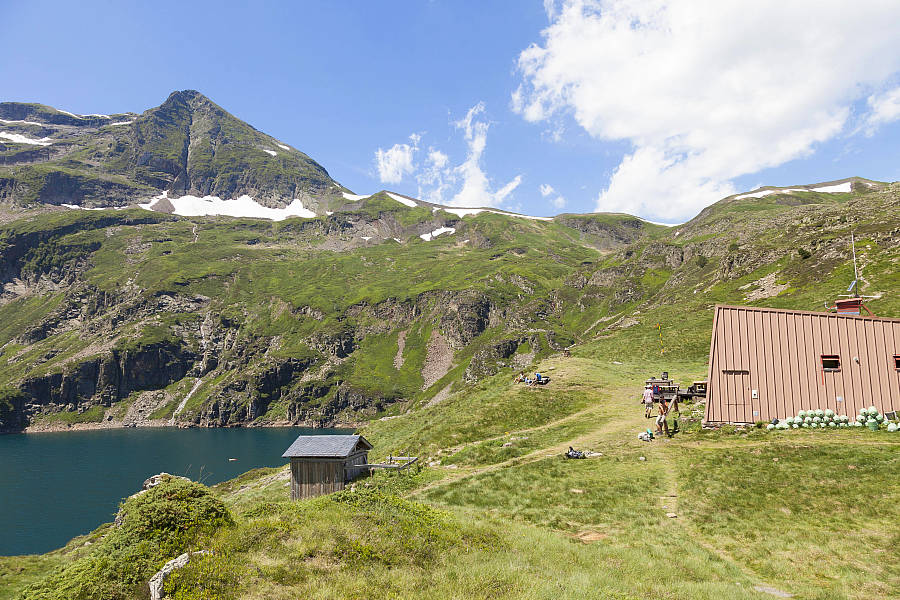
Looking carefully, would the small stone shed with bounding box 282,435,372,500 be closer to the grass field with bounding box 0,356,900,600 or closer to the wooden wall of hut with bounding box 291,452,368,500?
the wooden wall of hut with bounding box 291,452,368,500

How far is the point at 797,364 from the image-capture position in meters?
29.5

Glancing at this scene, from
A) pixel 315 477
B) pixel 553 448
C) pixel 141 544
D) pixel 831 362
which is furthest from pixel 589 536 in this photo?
pixel 831 362

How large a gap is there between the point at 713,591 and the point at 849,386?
2504cm

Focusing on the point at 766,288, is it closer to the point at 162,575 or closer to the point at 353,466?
the point at 353,466

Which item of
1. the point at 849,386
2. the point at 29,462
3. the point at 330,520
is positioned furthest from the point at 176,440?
the point at 849,386

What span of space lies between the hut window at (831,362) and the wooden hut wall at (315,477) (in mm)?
35804

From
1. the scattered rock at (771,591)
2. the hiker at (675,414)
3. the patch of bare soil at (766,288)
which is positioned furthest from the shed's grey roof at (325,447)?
the patch of bare soil at (766,288)

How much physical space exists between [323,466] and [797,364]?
118ft

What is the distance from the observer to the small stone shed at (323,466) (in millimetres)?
32938

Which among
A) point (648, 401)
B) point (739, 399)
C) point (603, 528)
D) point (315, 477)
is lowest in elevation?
point (315, 477)

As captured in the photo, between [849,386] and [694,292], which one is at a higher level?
[694,292]

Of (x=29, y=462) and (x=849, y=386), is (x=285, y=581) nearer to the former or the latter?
(x=849, y=386)

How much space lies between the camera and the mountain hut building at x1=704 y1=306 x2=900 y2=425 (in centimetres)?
2819

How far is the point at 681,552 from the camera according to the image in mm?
16172
